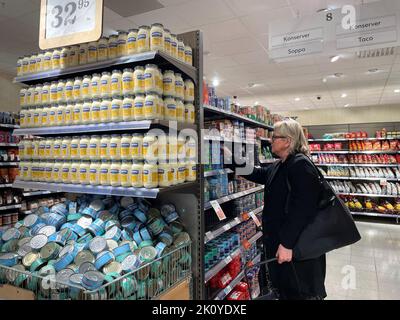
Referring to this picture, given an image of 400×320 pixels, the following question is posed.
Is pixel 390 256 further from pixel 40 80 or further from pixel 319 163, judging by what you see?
pixel 40 80

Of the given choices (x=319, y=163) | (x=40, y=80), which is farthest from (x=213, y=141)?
(x=319, y=163)

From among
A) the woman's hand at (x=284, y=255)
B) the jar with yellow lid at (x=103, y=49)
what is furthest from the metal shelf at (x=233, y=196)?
the jar with yellow lid at (x=103, y=49)

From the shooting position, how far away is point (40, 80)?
7.71 ft

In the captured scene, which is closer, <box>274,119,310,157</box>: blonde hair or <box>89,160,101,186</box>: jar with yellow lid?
<box>89,160,101,186</box>: jar with yellow lid

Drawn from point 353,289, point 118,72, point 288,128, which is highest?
point 118,72

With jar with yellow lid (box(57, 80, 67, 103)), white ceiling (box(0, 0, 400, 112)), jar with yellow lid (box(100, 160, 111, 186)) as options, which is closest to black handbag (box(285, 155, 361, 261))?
jar with yellow lid (box(100, 160, 111, 186))

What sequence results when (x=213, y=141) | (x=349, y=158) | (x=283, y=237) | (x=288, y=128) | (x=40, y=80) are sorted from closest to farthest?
(x=283, y=237), (x=288, y=128), (x=40, y=80), (x=213, y=141), (x=349, y=158)

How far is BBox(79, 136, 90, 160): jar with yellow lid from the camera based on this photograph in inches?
76.4

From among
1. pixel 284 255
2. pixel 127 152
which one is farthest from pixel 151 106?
pixel 284 255

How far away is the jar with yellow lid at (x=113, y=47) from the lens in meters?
1.87

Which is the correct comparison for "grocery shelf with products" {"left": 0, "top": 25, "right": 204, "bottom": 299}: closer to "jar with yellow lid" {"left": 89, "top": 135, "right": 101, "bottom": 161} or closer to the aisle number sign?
"jar with yellow lid" {"left": 89, "top": 135, "right": 101, "bottom": 161}

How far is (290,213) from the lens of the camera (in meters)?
1.96

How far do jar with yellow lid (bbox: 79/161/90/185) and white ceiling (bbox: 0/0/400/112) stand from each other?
2725mm

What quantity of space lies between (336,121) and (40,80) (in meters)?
11.4
